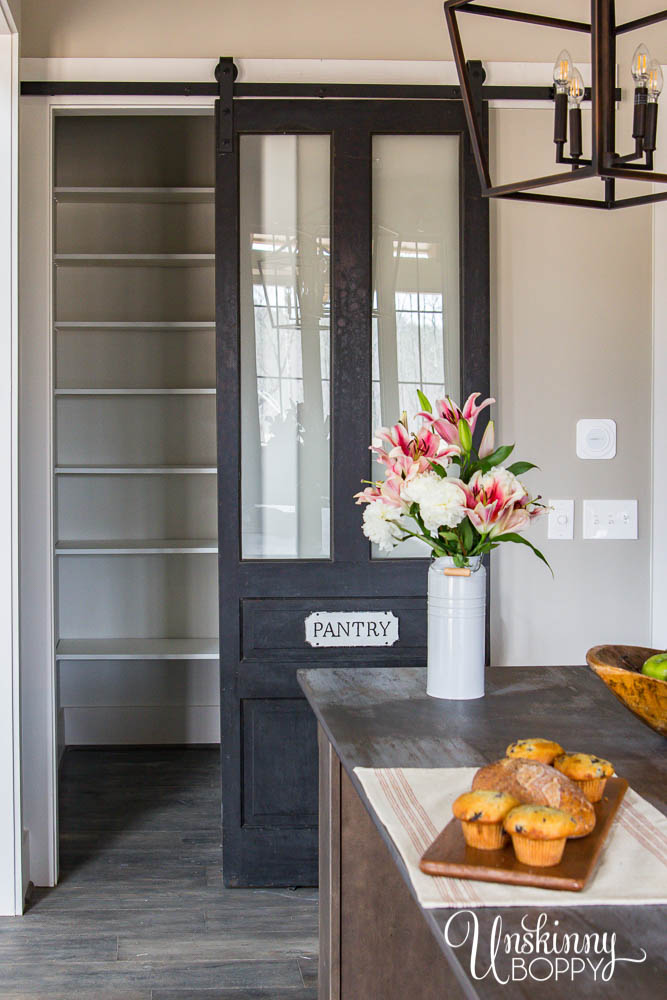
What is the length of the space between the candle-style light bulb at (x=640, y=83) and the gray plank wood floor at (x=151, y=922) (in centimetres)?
223

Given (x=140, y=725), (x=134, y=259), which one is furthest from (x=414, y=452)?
(x=140, y=725)

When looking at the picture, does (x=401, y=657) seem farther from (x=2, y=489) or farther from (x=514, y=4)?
(x=514, y=4)

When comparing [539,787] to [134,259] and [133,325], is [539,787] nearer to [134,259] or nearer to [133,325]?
[133,325]

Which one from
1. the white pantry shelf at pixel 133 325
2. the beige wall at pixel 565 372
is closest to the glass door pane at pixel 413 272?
the beige wall at pixel 565 372

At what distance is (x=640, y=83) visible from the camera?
1524 mm

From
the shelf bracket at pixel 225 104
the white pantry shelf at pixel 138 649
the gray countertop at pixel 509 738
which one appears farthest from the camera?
the white pantry shelf at pixel 138 649

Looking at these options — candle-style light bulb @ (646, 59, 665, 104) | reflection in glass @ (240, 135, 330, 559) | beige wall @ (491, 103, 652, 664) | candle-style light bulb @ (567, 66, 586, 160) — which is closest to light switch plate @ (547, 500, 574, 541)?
beige wall @ (491, 103, 652, 664)

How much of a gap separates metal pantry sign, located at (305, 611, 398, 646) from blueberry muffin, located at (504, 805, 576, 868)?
2.10m

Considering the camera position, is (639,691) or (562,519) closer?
(639,691)

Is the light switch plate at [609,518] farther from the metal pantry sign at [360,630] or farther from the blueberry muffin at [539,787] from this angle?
the blueberry muffin at [539,787]

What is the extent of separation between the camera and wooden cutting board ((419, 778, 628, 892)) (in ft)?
3.72

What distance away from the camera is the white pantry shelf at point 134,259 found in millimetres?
4453

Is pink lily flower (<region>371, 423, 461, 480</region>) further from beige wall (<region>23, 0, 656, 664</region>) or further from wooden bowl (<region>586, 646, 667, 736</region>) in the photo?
beige wall (<region>23, 0, 656, 664</region>)

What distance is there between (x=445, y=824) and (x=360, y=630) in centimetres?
195
